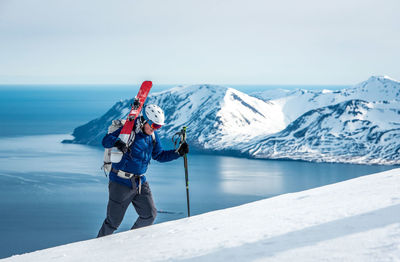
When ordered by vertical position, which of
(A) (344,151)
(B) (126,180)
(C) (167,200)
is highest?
(B) (126,180)

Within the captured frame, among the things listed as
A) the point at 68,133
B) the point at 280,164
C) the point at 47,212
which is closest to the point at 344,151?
the point at 280,164

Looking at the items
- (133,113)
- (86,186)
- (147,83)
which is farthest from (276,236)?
(86,186)

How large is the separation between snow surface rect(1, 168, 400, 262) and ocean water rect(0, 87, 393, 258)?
41.8 metres

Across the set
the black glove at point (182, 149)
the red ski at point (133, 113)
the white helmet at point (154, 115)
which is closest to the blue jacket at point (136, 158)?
the red ski at point (133, 113)

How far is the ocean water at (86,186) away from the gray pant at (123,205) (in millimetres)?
41204

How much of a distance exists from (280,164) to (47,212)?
70227 millimetres

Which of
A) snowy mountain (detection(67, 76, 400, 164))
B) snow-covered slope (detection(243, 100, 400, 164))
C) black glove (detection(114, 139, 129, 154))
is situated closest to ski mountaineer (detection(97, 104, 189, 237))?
black glove (detection(114, 139, 129, 154))

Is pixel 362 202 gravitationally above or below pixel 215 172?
above

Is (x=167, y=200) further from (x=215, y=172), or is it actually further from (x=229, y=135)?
(x=229, y=135)

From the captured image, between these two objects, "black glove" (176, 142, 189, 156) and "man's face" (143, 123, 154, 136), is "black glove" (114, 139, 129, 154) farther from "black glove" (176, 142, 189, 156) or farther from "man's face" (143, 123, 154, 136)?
"black glove" (176, 142, 189, 156)

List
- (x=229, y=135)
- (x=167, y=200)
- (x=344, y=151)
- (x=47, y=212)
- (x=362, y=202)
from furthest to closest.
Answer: (x=229, y=135) → (x=344, y=151) → (x=167, y=200) → (x=47, y=212) → (x=362, y=202)

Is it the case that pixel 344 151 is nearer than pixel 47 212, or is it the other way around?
pixel 47 212

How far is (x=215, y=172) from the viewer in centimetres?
9556

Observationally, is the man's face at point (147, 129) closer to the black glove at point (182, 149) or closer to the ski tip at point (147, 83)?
the black glove at point (182, 149)
